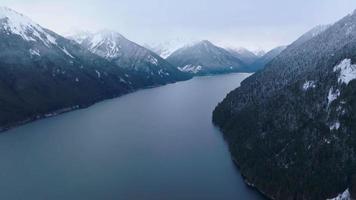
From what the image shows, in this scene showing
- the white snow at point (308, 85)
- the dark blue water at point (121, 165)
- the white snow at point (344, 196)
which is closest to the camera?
the white snow at point (344, 196)

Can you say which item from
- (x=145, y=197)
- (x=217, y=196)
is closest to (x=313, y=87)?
(x=217, y=196)

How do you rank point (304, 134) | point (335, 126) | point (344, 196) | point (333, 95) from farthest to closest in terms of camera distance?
point (333, 95) < point (304, 134) < point (335, 126) < point (344, 196)

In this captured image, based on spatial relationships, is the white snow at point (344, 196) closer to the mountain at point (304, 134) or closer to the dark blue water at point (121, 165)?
the mountain at point (304, 134)

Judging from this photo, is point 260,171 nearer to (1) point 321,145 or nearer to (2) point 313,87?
(1) point 321,145

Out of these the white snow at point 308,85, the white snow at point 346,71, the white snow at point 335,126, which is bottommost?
the white snow at point 335,126

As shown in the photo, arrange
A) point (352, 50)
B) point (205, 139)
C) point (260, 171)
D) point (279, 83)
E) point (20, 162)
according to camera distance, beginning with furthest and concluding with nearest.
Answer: point (279, 83) < point (205, 139) < point (352, 50) < point (20, 162) < point (260, 171)

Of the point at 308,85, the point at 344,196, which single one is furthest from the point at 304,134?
the point at 308,85

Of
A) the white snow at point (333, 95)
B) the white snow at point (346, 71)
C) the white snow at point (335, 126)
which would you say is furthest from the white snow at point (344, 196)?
the white snow at point (346, 71)

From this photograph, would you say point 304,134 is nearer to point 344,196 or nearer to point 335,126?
point 335,126
